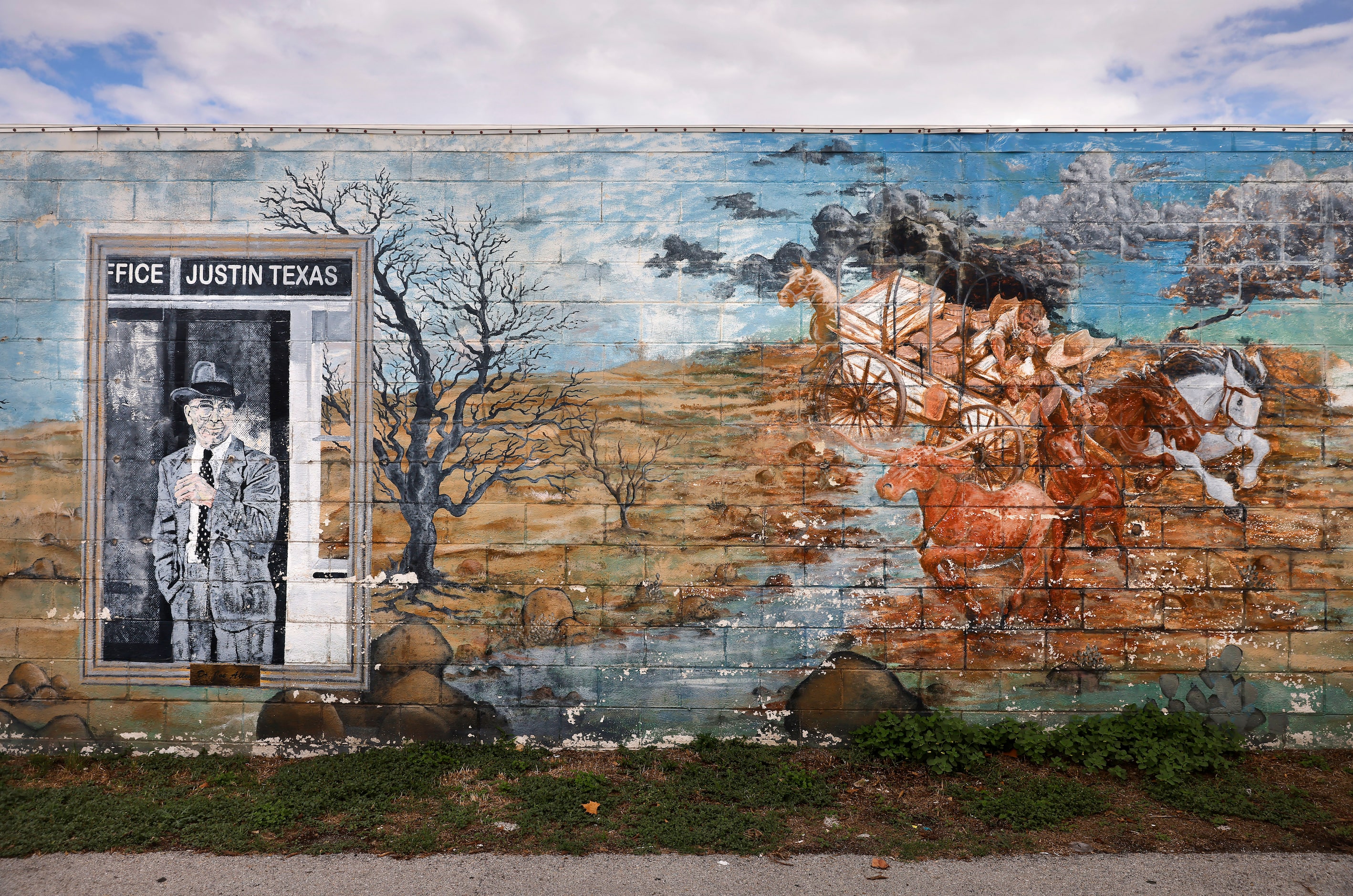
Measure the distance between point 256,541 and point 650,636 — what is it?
3116 millimetres

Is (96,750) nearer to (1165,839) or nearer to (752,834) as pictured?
(752,834)

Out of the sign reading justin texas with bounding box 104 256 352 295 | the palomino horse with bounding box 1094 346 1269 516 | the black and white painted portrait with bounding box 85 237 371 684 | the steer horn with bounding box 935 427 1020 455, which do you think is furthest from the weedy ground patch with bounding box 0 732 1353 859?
the sign reading justin texas with bounding box 104 256 352 295

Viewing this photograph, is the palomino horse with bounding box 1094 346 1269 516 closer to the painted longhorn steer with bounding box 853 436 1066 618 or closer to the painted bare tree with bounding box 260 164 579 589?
the painted longhorn steer with bounding box 853 436 1066 618

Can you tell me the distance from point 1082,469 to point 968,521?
3.12ft

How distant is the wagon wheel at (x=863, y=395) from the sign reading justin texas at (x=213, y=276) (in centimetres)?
400

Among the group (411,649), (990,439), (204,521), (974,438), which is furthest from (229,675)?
(990,439)

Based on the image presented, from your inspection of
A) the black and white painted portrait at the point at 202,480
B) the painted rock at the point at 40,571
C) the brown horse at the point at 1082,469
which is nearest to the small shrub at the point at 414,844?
the black and white painted portrait at the point at 202,480

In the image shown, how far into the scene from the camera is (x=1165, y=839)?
4.35 m

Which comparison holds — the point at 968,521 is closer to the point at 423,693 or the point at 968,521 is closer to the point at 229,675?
the point at 423,693

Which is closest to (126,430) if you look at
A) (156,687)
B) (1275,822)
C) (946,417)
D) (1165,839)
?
(156,687)

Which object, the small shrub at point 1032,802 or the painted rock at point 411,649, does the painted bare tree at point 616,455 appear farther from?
the small shrub at point 1032,802

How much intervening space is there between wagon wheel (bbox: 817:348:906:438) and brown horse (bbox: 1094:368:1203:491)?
5.05 feet

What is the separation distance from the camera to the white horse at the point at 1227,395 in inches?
208

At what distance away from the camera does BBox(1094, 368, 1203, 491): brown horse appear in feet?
17.4
